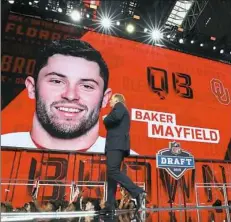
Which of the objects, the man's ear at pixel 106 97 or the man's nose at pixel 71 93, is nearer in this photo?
the man's nose at pixel 71 93

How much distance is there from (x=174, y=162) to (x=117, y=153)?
187 cm

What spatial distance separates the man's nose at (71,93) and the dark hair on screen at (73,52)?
88cm

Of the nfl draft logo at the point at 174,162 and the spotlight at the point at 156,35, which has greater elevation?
the spotlight at the point at 156,35

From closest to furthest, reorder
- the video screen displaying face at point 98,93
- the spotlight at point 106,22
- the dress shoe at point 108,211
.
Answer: the dress shoe at point 108,211
the video screen displaying face at point 98,93
the spotlight at point 106,22

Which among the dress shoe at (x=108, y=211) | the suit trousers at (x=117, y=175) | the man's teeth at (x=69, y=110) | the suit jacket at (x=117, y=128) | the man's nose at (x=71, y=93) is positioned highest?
the man's nose at (x=71, y=93)

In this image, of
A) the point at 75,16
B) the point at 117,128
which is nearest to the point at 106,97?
the point at 75,16

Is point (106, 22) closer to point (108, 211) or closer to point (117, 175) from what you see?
point (117, 175)

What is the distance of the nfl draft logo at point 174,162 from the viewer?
163 inches

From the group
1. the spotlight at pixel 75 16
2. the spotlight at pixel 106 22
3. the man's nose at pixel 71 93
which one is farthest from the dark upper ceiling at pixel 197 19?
the man's nose at pixel 71 93

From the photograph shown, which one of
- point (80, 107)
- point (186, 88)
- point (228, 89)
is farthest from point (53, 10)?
point (228, 89)

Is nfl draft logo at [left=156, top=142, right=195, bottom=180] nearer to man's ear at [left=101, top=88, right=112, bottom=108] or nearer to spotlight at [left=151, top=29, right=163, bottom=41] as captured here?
man's ear at [left=101, top=88, right=112, bottom=108]

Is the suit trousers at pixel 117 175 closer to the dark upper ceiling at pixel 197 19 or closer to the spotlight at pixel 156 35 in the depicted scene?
the dark upper ceiling at pixel 197 19

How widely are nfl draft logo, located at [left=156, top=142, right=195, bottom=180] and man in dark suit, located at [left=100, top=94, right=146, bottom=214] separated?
1.58m

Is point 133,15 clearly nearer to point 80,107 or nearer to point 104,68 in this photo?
point 104,68
